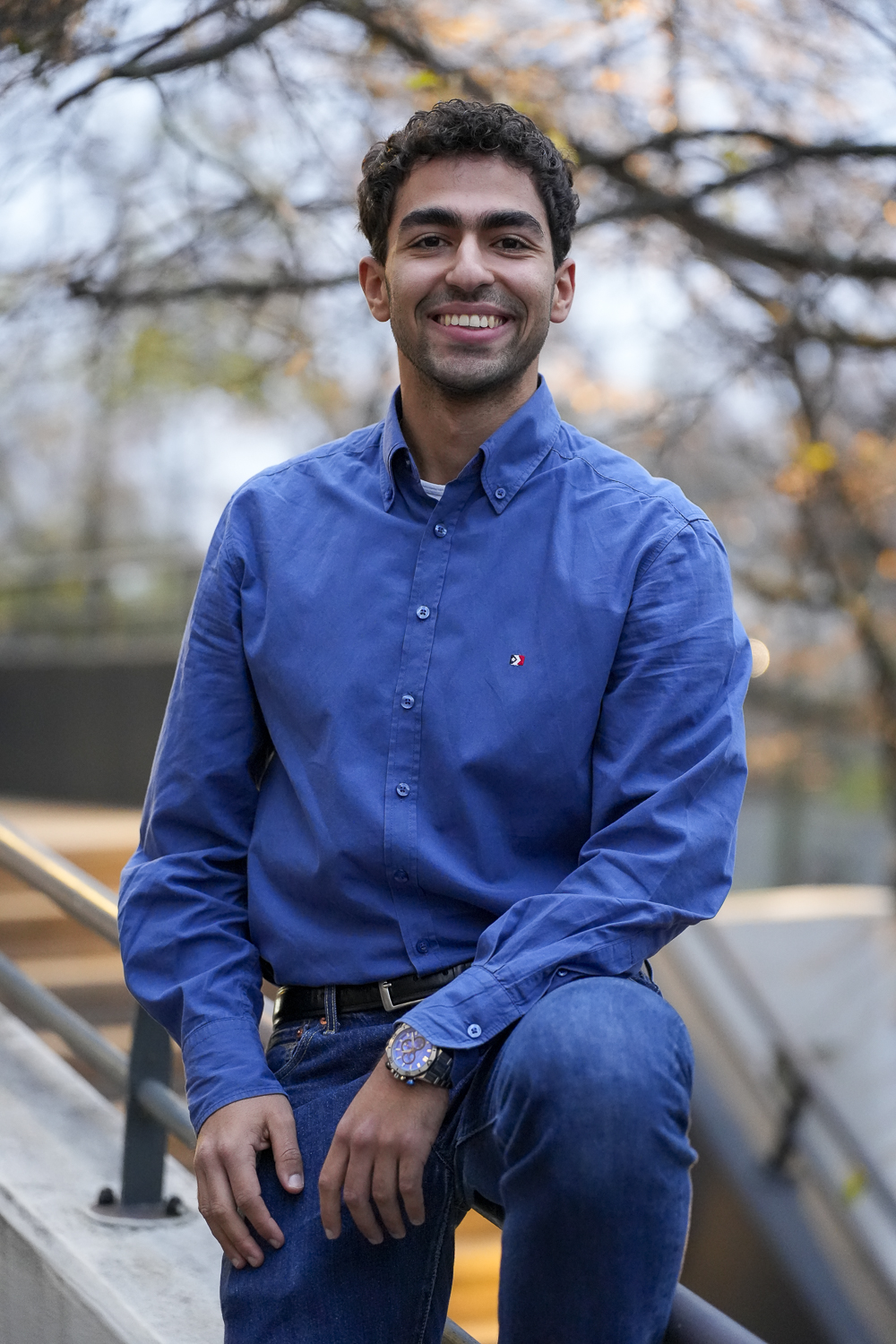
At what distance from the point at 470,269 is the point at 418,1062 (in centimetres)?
99

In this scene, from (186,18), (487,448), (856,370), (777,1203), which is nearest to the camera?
(487,448)

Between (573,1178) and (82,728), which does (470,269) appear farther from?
(82,728)

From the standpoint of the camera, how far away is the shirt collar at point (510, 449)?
1854 millimetres

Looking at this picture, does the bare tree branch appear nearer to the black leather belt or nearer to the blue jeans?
the black leather belt

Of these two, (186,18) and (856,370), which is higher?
(186,18)

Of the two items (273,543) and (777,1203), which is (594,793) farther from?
(777,1203)

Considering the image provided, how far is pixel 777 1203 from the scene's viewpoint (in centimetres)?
662

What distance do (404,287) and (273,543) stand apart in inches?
15.1

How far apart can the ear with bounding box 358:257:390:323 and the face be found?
0.10 meters

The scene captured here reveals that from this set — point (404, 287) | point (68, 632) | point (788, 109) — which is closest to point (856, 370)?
point (788, 109)

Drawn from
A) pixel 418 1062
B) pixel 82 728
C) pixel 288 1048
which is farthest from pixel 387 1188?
pixel 82 728

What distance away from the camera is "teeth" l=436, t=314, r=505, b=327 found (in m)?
1.87

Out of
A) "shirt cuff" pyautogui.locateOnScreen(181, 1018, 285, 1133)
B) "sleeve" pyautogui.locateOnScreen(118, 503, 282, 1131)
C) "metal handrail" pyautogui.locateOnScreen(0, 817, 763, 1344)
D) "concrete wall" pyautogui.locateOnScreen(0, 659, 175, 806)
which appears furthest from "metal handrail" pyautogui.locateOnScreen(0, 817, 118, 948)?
"concrete wall" pyautogui.locateOnScreen(0, 659, 175, 806)

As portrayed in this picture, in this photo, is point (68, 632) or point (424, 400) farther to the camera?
point (68, 632)
